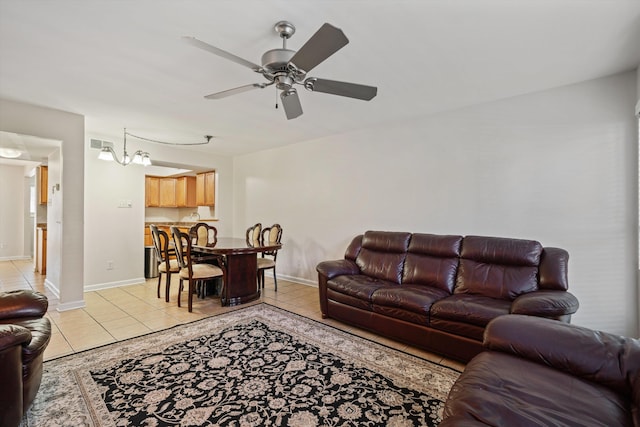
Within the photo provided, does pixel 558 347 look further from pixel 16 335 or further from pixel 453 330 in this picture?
pixel 16 335

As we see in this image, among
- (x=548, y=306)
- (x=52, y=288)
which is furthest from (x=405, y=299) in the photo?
(x=52, y=288)

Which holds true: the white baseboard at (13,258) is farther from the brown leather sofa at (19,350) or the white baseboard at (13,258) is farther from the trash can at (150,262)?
the brown leather sofa at (19,350)

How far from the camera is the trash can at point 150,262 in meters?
5.51

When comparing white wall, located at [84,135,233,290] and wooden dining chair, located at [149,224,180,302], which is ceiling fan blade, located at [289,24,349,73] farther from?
white wall, located at [84,135,233,290]

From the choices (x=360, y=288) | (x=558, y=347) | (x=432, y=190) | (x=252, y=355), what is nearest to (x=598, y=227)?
(x=432, y=190)

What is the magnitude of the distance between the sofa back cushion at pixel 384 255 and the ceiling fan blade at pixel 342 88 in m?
2.00

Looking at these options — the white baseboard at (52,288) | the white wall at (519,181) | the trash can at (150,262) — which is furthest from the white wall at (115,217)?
the white wall at (519,181)

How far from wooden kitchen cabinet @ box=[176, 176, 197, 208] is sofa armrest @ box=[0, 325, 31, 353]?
5547 millimetres

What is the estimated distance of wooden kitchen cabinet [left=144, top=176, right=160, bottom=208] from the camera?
6.81 meters

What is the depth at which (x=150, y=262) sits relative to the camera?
18.1 ft

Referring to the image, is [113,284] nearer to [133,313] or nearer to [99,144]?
[133,313]

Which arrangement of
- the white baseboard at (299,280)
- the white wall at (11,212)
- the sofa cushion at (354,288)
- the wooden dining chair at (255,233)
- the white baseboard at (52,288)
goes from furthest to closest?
the white wall at (11,212) → the white baseboard at (299,280) → the wooden dining chair at (255,233) → the white baseboard at (52,288) → the sofa cushion at (354,288)

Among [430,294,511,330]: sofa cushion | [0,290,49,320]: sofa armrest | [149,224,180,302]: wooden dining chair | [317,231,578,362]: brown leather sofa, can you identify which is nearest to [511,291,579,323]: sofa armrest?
[317,231,578,362]: brown leather sofa

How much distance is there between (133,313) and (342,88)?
3545 millimetres
